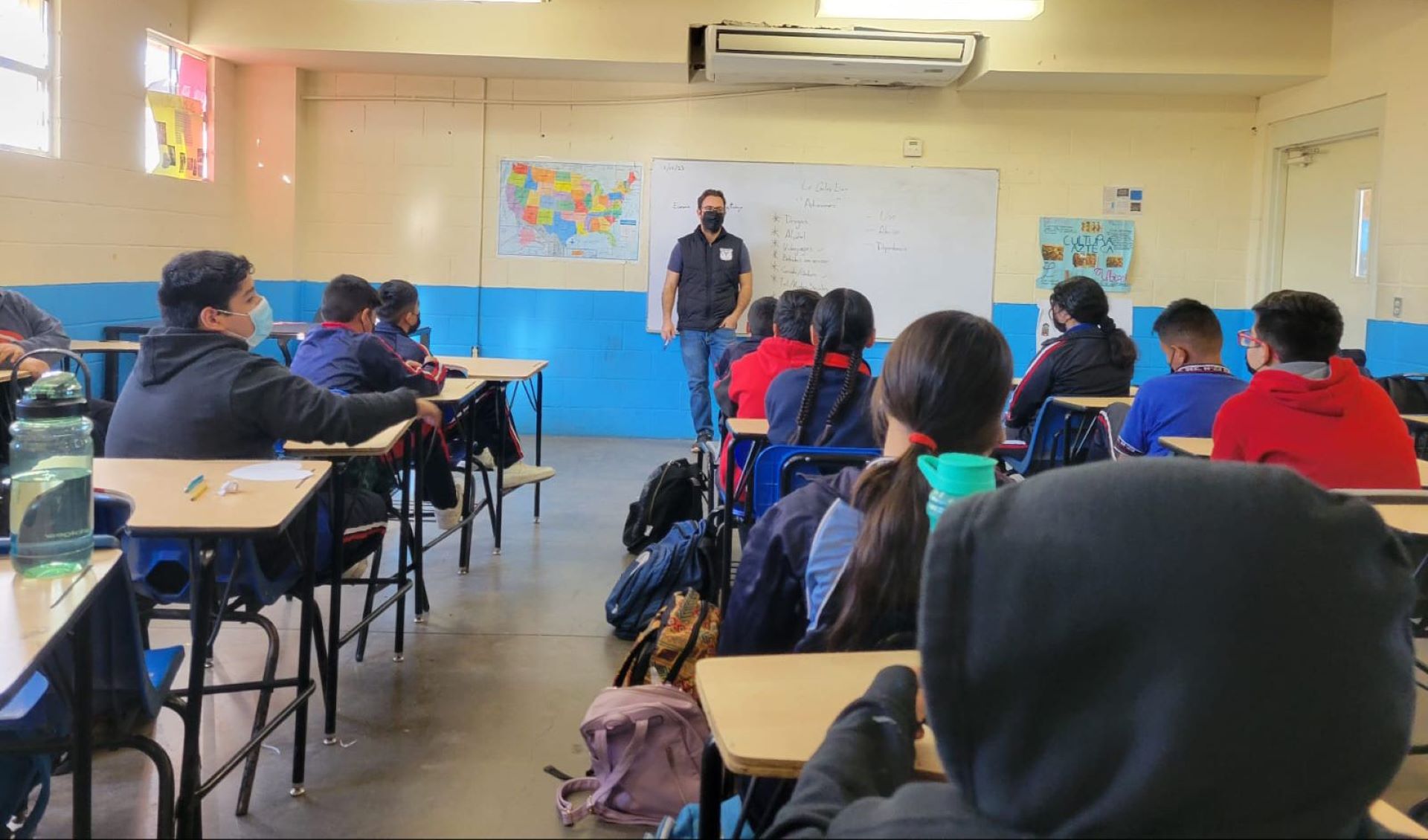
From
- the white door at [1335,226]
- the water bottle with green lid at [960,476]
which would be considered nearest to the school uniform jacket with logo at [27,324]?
the water bottle with green lid at [960,476]

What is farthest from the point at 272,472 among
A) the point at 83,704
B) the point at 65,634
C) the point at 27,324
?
the point at 27,324

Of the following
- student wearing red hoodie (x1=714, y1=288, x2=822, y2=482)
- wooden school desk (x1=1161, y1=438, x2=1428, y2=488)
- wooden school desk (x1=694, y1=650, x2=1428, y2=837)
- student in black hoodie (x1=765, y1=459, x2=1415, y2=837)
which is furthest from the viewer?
student wearing red hoodie (x1=714, y1=288, x2=822, y2=482)

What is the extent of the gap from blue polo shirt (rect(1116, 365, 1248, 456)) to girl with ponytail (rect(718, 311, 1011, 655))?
194cm

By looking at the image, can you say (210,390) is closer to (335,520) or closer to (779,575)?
(335,520)

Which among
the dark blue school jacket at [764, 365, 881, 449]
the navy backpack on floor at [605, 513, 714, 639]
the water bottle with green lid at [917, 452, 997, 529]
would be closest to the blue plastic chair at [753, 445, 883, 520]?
the dark blue school jacket at [764, 365, 881, 449]

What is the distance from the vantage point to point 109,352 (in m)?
4.99

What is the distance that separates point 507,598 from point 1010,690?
3.15 metres

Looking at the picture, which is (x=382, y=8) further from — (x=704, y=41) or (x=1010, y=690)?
(x=1010, y=690)

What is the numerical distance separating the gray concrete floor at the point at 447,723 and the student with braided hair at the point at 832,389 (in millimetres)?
841

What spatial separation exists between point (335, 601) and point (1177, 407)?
239 centimetres

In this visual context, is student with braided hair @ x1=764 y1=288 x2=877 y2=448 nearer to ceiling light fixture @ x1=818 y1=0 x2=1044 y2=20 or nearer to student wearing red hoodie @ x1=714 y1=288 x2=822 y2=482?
student wearing red hoodie @ x1=714 y1=288 x2=822 y2=482

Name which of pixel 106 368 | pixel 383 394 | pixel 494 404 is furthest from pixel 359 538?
pixel 106 368

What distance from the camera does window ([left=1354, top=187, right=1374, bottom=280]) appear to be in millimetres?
5801

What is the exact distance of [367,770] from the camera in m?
2.28
